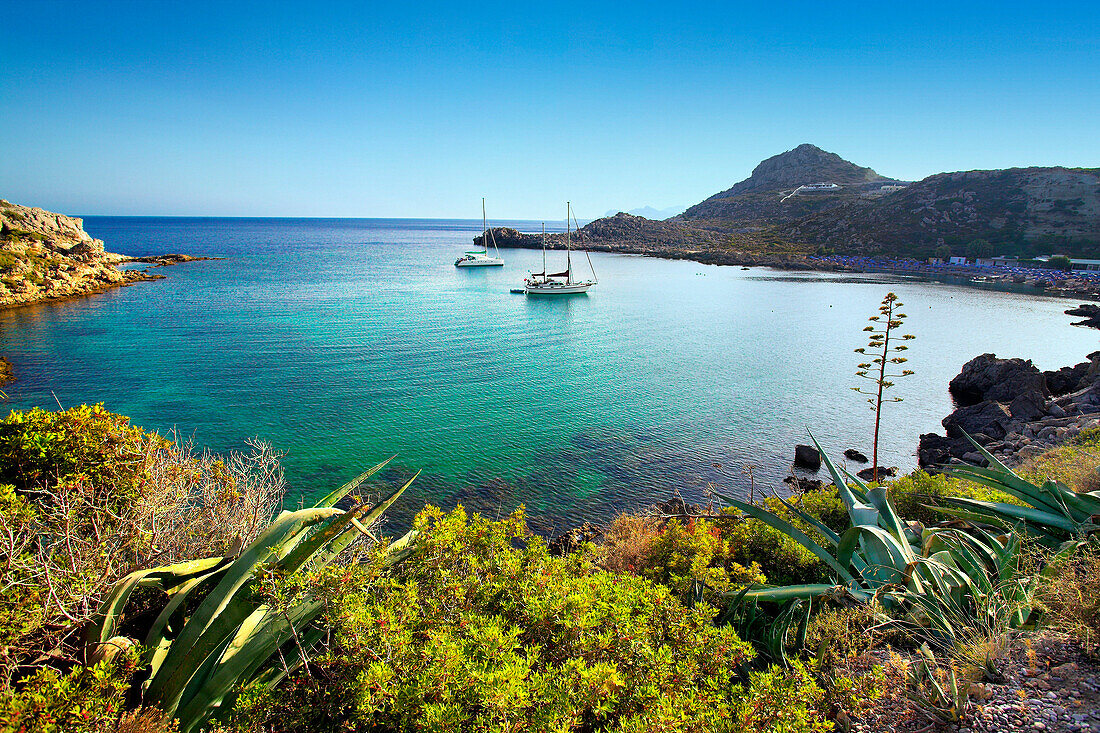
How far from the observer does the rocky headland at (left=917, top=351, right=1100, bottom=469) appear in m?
17.2

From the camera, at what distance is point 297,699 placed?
3648 millimetres

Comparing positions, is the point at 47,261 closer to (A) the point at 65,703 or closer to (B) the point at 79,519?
(B) the point at 79,519

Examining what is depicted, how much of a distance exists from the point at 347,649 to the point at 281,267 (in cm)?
8674

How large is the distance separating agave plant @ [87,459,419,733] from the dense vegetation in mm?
16

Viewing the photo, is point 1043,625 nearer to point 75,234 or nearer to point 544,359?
point 544,359

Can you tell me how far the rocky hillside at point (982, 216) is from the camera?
80625 mm

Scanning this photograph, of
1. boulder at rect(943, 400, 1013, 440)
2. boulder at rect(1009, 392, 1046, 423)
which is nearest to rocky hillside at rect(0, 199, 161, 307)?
boulder at rect(943, 400, 1013, 440)

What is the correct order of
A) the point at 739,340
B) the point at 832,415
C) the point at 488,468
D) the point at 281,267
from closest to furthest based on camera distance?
the point at 488,468
the point at 832,415
the point at 739,340
the point at 281,267

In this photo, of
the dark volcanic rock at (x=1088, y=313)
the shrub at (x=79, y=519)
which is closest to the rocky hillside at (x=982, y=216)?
the dark volcanic rock at (x=1088, y=313)

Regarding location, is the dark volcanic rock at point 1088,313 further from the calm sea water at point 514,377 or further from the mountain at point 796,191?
the mountain at point 796,191

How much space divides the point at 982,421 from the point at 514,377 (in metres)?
20.5

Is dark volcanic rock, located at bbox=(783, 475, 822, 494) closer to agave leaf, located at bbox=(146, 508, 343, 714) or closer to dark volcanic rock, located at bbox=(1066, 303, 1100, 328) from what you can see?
agave leaf, located at bbox=(146, 508, 343, 714)

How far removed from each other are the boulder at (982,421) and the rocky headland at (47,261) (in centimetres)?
6193

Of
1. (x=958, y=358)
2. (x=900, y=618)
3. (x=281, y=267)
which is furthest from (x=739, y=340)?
(x=281, y=267)
